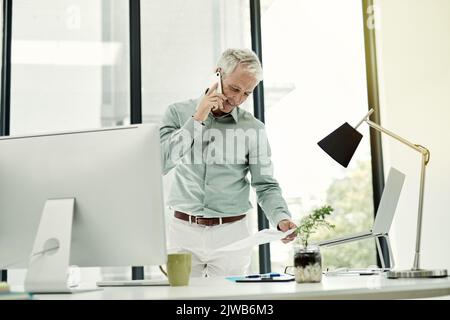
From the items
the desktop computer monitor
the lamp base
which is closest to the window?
the lamp base

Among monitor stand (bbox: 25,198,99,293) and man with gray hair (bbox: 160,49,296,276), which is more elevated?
→ man with gray hair (bbox: 160,49,296,276)

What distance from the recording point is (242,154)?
2600 millimetres

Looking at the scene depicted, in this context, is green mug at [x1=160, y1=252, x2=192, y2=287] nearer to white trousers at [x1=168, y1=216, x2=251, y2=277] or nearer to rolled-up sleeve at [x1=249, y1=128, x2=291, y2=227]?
white trousers at [x1=168, y1=216, x2=251, y2=277]

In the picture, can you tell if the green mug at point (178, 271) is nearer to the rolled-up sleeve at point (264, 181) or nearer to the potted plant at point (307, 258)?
the potted plant at point (307, 258)

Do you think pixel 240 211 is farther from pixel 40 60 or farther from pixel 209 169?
pixel 40 60

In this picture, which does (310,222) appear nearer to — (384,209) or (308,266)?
(308,266)

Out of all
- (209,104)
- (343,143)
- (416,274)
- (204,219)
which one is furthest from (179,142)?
(416,274)

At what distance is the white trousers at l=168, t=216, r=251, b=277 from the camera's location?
2371 millimetres

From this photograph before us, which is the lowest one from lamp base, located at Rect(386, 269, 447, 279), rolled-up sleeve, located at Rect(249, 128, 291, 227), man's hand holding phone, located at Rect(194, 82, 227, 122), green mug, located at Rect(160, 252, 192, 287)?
lamp base, located at Rect(386, 269, 447, 279)

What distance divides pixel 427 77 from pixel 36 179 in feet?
8.87

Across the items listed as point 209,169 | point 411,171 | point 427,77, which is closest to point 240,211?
point 209,169

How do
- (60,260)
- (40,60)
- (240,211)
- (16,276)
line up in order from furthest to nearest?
(40,60)
(16,276)
(240,211)
(60,260)

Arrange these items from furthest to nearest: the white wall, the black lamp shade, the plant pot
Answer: the white wall, the black lamp shade, the plant pot

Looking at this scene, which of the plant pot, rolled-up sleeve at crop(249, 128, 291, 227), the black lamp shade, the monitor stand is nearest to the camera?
the monitor stand
